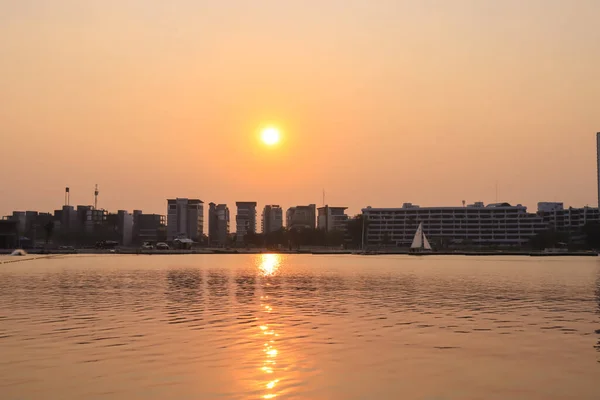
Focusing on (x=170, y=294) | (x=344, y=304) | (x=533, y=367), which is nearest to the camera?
(x=533, y=367)

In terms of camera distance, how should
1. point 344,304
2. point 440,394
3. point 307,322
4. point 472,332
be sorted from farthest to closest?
point 344,304, point 307,322, point 472,332, point 440,394

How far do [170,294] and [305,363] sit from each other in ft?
132

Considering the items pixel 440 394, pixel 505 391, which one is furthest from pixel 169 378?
pixel 505 391

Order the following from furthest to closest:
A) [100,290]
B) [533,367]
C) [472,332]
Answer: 1. [100,290]
2. [472,332]
3. [533,367]

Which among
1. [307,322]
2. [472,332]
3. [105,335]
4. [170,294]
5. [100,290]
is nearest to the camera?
[105,335]

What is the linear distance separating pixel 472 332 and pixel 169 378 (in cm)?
1977

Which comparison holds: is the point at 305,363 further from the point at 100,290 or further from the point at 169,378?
the point at 100,290

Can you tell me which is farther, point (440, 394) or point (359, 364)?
point (359, 364)

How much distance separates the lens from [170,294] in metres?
65.9

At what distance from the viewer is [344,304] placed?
55.2 metres

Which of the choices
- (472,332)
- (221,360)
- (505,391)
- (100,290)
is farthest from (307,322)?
(100,290)

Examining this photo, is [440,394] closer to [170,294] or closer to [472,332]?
[472,332]

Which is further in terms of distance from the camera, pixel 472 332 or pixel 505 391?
pixel 472 332

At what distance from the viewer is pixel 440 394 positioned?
2259cm
